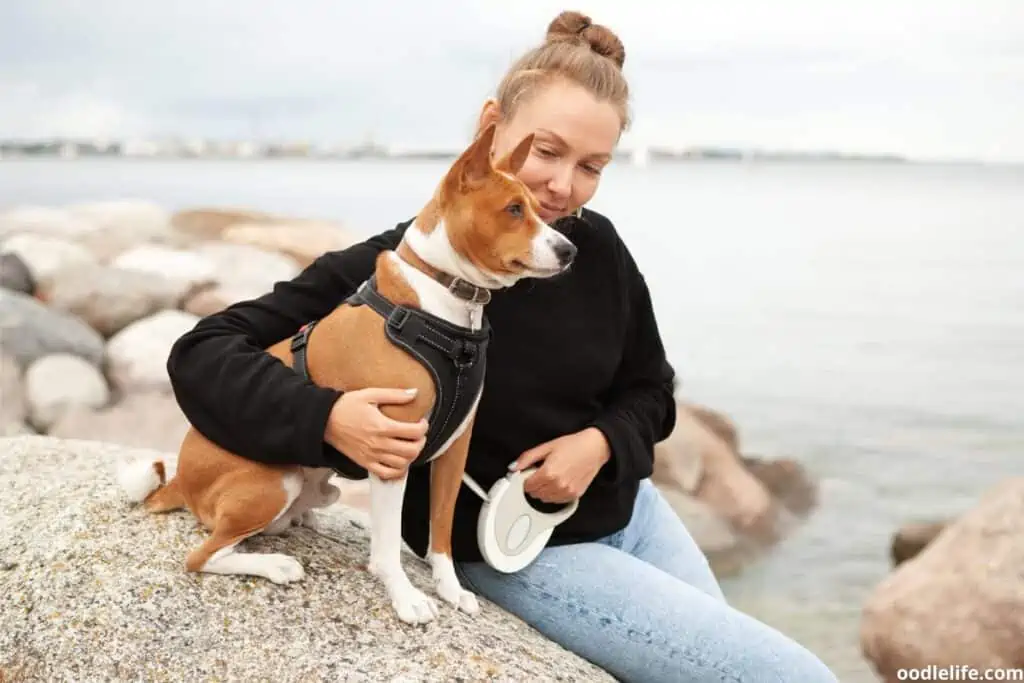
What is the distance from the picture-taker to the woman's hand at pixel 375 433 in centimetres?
133

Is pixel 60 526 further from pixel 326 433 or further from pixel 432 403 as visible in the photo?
pixel 432 403

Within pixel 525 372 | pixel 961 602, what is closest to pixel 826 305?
pixel 961 602

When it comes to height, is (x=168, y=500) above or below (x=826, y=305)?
above

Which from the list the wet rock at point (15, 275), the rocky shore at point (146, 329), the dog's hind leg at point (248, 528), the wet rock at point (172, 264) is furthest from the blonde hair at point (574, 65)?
the wet rock at point (15, 275)

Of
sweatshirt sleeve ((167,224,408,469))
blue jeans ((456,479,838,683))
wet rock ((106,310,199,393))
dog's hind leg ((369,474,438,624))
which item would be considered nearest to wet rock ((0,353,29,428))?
wet rock ((106,310,199,393))

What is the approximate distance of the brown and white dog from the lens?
4.48ft

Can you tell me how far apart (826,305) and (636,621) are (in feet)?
13.1

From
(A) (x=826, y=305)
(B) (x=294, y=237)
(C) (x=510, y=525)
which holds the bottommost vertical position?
(B) (x=294, y=237)

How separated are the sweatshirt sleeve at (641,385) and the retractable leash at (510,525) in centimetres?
17

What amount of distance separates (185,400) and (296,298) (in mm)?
258

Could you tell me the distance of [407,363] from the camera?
1373mm

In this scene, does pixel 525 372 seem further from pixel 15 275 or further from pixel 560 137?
pixel 15 275

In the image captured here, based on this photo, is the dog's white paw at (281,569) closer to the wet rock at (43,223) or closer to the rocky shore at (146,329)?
the rocky shore at (146,329)

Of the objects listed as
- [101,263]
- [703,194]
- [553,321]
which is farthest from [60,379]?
[703,194]
